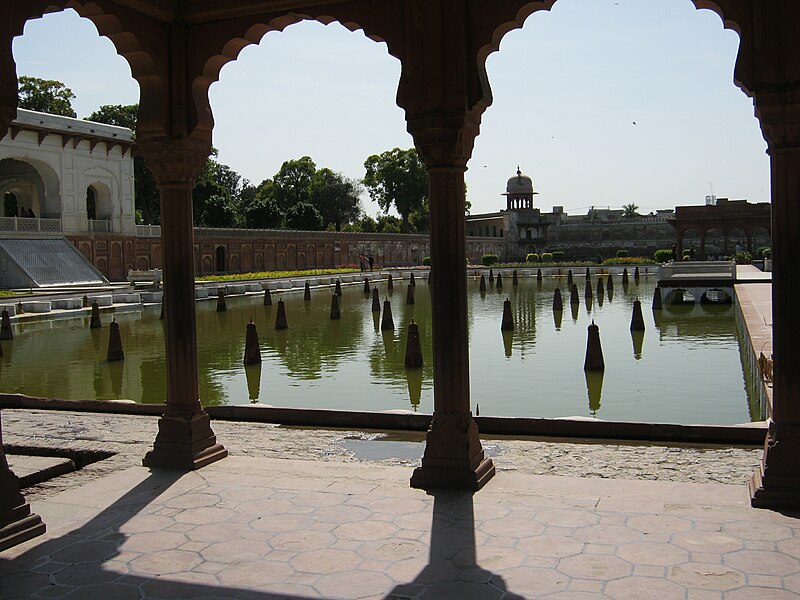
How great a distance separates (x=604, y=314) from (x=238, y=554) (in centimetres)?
1999

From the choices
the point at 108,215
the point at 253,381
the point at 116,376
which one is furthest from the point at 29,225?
the point at 253,381

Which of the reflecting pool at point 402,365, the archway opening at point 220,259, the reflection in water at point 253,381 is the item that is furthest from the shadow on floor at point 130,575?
the archway opening at point 220,259

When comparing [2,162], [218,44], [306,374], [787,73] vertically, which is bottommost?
[306,374]

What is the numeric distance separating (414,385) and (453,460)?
703cm

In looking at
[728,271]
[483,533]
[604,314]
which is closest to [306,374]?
[483,533]

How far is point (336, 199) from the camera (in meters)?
68.7

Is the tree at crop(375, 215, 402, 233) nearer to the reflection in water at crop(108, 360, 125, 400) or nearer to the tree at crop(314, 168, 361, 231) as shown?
the tree at crop(314, 168, 361, 231)

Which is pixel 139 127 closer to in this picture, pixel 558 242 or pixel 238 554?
pixel 238 554

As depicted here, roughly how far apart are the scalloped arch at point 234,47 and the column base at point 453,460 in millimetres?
2216

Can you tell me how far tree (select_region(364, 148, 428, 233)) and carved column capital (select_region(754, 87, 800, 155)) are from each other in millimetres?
63281

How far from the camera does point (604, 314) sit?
22.5m

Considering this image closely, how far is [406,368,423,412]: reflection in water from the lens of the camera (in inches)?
413

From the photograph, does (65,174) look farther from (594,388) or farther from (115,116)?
(594,388)

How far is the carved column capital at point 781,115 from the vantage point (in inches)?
160
